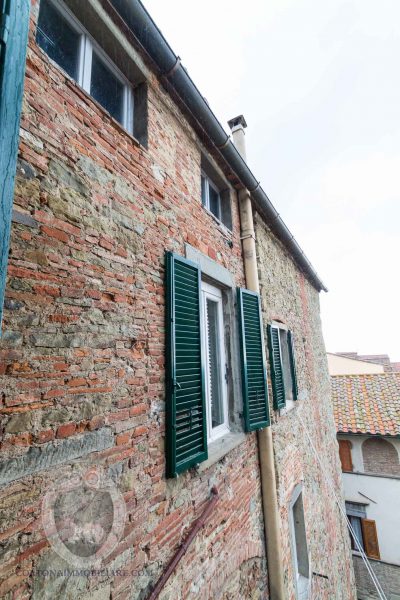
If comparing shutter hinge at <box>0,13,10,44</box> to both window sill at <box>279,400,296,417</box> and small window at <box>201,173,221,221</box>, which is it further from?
window sill at <box>279,400,296,417</box>

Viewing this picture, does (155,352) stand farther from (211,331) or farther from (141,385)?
(211,331)

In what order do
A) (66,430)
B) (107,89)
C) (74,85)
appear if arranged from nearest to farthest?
(66,430) < (74,85) < (107,89)

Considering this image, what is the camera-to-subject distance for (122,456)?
1910mm

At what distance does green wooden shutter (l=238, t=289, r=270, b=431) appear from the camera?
357cm

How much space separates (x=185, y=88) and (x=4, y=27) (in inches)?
93.8

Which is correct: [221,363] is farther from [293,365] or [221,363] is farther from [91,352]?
[293,365]

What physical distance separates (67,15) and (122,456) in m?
3.47

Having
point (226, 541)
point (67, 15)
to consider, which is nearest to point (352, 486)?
point (226, 541)

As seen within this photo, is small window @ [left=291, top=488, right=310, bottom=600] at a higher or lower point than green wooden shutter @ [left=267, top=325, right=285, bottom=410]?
lower

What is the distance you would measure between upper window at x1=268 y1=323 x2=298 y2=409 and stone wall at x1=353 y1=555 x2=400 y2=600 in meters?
10.1

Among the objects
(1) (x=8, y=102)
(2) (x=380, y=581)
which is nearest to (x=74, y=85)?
(1) (x=8, y=102)

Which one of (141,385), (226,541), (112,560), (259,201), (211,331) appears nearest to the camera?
(112,560)

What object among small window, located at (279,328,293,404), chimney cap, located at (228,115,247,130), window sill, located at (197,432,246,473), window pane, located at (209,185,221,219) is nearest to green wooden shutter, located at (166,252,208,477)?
window sill, located at (197,432,246,473)

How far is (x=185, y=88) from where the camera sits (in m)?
3.18
